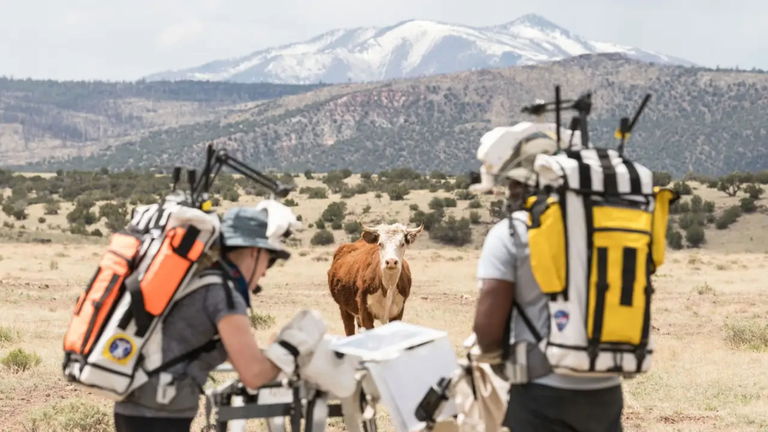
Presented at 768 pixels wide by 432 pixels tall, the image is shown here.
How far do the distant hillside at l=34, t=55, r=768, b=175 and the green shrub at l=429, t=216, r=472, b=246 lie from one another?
77.5 metres

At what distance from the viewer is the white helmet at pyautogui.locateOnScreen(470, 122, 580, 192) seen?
5.12 meters

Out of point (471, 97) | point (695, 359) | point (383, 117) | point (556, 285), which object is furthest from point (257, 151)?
point (556, 285)

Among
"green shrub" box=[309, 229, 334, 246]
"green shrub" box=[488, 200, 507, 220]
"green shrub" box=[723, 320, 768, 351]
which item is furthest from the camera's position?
"green shrub" box=[309, 229, 334, 246]

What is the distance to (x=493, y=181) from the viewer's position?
516 centimetres

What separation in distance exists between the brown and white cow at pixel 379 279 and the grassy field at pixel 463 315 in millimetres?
1985

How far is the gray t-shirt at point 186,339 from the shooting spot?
5.00 meters

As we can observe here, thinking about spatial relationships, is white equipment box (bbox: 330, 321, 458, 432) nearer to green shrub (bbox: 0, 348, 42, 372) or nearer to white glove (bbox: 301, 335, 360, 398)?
white glove (bbox: 301, 335, 360, 398)

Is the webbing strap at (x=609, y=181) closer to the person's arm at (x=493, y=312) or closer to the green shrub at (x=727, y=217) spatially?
the person's arm at (x=493, y=312)

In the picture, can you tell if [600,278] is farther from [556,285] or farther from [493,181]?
[493,181]

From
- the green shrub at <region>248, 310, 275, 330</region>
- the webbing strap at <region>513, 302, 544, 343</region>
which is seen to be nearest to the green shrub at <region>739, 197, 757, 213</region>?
the green shrub at <region>248, 310, 275, 330</region>

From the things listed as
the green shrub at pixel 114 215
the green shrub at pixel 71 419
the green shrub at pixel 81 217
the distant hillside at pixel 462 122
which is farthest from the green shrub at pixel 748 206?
the distant hillside at pixel 462 122

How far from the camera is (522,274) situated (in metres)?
4.82

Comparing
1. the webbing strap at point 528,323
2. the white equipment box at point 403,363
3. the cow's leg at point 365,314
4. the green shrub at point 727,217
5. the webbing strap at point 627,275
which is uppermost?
the webbing strap at point 627,275

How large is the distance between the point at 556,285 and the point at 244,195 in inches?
2273
